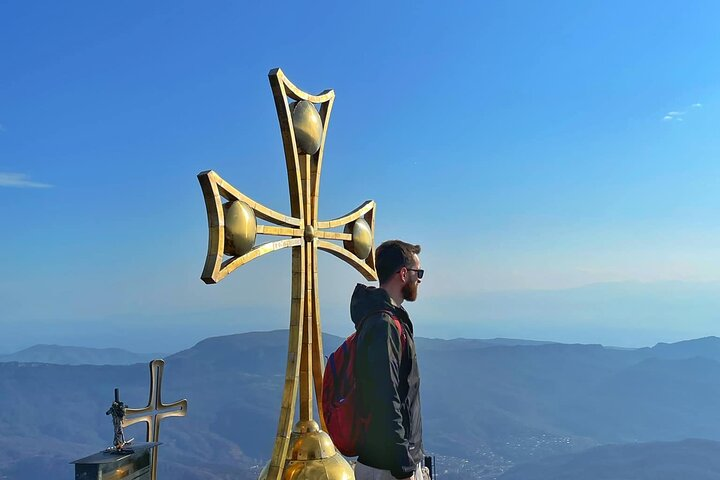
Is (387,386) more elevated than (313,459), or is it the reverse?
(387,386)

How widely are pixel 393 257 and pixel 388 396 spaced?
103 cm

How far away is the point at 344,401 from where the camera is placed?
182 inches

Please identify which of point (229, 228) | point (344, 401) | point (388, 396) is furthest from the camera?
point (344, 401)

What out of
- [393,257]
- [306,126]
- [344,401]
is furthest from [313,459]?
[306,126]

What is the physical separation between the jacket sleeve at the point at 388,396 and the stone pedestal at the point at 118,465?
1.95m

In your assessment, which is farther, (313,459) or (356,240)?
(356,240)

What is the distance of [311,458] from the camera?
4.46 m

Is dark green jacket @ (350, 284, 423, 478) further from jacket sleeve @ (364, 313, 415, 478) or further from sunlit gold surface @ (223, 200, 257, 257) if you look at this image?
sunlit gold surface @ (223, 200, 257, 257)

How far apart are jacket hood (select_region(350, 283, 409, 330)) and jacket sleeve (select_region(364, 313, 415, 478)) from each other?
0.71 ft

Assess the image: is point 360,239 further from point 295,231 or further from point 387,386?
point 387,386

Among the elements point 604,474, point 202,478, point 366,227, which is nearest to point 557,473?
point 604,474

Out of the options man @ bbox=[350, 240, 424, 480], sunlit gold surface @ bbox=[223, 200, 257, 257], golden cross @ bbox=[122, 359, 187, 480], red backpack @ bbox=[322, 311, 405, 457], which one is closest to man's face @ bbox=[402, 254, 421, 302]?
man @ bbox=[350, 240, 424, 480]

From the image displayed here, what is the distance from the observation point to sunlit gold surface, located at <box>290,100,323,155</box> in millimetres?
4754

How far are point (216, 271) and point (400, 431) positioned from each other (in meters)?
1.51
